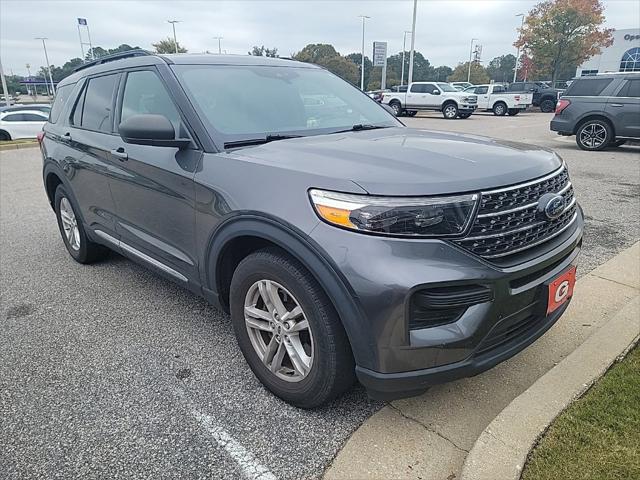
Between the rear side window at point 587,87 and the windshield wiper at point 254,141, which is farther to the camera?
the rear side window at point 587,87

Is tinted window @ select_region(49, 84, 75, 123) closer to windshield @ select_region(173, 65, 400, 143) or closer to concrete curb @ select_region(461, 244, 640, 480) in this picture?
windshield @ select_region(173, 65, 400, 143)

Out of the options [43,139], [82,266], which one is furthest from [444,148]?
[43,139]

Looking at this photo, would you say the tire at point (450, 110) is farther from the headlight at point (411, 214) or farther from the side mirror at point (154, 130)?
the headlight at point (411, 214)

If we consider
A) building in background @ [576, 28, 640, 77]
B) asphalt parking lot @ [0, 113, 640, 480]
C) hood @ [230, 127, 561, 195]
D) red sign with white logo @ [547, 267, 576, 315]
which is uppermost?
building in background @ [576, 28, 640, 77]

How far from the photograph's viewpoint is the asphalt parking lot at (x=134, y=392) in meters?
2.17

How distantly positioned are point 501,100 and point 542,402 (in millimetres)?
26912

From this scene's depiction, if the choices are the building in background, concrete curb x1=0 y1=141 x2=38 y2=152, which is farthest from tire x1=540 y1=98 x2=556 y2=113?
concrete curb x1=0 y1=141 x2=38 y2=152

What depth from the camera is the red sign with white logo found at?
228cm

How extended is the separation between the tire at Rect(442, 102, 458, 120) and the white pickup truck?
1.65 meters

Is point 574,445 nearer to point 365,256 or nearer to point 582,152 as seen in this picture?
point 365,256

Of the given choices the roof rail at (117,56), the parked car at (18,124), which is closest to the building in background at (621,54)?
the parked car at (18,124)

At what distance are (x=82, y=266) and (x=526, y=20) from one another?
43.9m

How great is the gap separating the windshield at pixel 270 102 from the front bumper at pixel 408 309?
1132 millimetres

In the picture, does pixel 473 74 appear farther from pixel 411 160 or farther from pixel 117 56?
pixel 411 160
